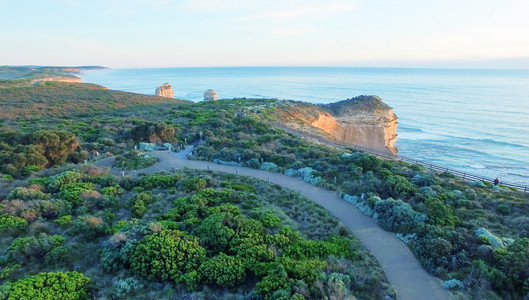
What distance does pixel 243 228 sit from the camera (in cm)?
1157

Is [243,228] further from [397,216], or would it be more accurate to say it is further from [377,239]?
[397,216]

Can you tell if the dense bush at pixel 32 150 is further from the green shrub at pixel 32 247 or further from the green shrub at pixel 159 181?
the green shrub at pixel 32 247

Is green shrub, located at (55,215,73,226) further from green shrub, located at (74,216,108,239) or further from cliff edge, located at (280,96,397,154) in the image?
cliff edge, located at (280,96,397,154)

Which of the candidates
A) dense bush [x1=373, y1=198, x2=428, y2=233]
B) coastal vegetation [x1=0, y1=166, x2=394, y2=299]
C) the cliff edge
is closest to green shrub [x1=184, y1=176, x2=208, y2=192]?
coastal vegetation [x1=0, y1=166, x2=394, y2=299]

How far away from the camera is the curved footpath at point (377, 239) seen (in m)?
9.62

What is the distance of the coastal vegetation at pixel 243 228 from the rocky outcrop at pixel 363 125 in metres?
24.0

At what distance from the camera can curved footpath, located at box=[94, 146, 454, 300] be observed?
962 cm

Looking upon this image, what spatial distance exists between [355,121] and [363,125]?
52.1 inches

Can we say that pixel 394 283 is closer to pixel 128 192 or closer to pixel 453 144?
pixel 128 192

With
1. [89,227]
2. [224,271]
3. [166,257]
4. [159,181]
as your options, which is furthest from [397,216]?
[89,227]

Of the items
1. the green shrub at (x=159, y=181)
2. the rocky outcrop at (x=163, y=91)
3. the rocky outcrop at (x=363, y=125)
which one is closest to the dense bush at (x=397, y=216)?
the green shrub at (x=159, y=181)

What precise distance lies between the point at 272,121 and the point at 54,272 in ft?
100

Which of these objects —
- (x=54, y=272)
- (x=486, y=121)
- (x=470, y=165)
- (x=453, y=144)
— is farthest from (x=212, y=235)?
(x=486, y=121)

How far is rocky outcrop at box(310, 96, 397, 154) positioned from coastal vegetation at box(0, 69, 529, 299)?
78.6 ft
